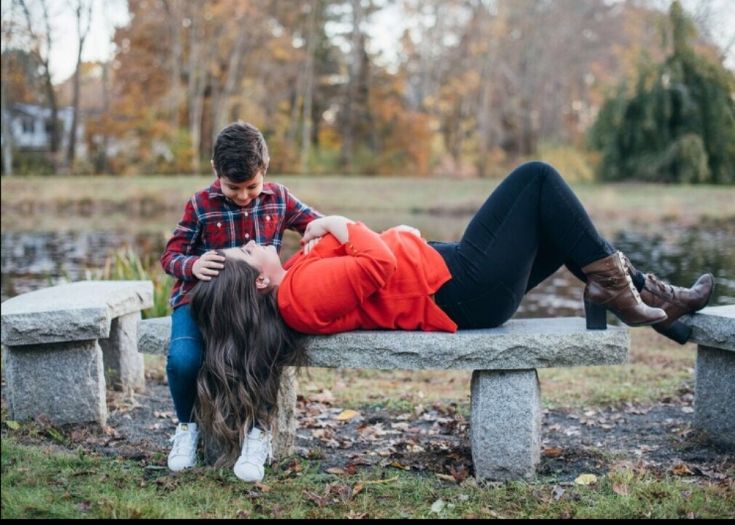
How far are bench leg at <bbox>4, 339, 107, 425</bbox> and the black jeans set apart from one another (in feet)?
6.48

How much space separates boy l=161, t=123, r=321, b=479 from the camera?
12.1ft

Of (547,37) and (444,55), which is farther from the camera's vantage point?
(547,37)

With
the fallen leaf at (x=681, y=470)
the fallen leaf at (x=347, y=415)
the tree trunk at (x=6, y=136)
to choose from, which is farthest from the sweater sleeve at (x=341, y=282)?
the tree trunk at (x=6, y=136)

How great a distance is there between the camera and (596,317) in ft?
12.0

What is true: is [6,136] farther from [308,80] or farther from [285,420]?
[308,80]

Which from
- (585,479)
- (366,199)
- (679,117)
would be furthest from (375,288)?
(679,117)

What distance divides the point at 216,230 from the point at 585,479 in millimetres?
2054

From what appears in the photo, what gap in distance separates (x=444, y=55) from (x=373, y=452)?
28452 mm

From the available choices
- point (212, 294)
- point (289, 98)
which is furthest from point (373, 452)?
point (289, 98)

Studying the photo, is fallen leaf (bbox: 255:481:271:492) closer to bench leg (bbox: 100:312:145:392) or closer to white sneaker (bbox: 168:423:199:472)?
white sneaker (bbox: 168:423:199:472)

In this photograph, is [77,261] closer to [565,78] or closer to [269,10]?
[269,10]

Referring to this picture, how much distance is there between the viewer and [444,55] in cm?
3111

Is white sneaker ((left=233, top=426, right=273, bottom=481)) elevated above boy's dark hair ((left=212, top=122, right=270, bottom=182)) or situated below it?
below

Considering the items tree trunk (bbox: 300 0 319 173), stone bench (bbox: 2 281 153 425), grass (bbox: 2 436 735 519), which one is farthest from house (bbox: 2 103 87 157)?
tree trunk (bbox: 300 0 319 173)
